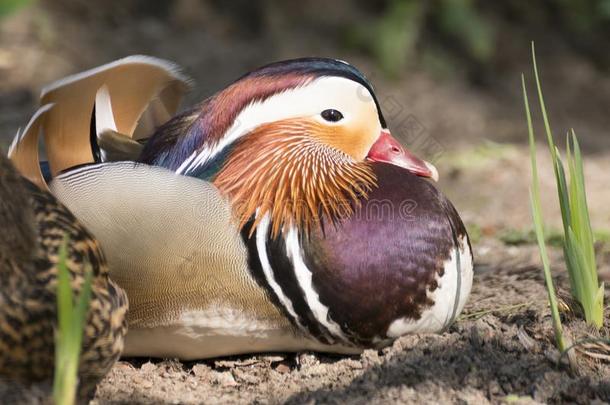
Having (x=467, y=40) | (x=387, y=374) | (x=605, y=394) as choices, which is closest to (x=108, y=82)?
(x=387, y=374)

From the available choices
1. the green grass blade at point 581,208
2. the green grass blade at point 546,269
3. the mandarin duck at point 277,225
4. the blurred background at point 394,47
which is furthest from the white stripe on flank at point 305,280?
the blurred background at point 394,47

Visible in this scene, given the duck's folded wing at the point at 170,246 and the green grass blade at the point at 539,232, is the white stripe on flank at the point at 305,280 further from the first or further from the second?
the green grass blade at the point at 539,232

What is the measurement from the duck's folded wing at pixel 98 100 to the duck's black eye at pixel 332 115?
1.94ft

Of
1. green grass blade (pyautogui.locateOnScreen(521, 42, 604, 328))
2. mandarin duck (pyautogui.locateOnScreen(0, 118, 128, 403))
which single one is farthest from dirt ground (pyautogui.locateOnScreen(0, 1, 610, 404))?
mandarin duck (pyautogui.locateOnScreen(0, 118, 128, 403))

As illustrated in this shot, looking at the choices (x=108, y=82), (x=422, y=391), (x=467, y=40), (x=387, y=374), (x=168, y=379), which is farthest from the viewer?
(x=467, y=40)

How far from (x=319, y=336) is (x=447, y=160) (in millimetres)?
2842

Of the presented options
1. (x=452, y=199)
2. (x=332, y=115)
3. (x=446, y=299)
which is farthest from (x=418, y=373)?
(x=452, y=199)

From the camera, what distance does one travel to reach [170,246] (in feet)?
8.10

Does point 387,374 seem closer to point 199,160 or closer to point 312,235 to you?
point 312,235

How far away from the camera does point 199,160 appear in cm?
267

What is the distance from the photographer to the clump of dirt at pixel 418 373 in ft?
7.57

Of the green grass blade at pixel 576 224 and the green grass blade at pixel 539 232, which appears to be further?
the green grass blade at pixel 576 224

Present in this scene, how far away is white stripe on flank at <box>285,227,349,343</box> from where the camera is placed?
8.07 feet

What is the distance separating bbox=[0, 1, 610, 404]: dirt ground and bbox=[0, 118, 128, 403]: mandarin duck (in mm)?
285
